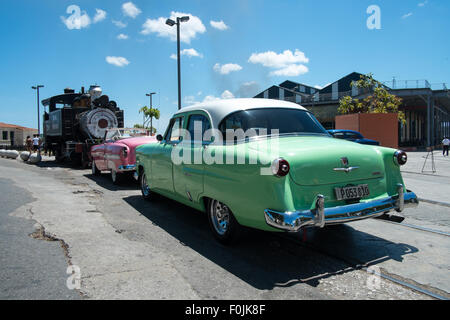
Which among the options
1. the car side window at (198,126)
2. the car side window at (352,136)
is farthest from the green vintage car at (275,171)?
the car side window at (352,136)

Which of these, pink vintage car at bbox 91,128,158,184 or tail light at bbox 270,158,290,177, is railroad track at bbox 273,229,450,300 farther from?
pink vintage car at bbox 91,128,158,184

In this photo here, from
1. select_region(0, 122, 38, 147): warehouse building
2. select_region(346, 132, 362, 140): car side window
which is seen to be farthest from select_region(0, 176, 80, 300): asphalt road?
select_region(0, 122, 38, 147): warehouse building

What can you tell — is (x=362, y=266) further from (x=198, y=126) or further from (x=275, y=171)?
(x=198, y=126)

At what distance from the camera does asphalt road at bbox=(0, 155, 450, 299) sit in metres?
3.15

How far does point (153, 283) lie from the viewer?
3283mm

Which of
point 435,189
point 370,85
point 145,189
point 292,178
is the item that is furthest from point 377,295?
point 370,85

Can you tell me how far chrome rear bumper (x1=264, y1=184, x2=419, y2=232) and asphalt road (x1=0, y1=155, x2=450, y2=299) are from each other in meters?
0.54

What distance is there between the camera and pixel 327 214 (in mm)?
3424

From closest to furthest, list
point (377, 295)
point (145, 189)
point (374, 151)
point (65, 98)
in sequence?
point (377, 295) → point (374, 151) → point (145, 189) → point (65, 98)

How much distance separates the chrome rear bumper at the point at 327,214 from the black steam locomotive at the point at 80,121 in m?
13.5

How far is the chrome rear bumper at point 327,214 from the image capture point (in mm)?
3246

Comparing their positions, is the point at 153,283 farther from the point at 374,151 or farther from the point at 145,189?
the point at 145,189

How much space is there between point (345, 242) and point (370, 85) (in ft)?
76.5

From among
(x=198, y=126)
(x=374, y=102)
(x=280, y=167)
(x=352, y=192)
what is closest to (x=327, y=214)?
(x=352, y=192)
